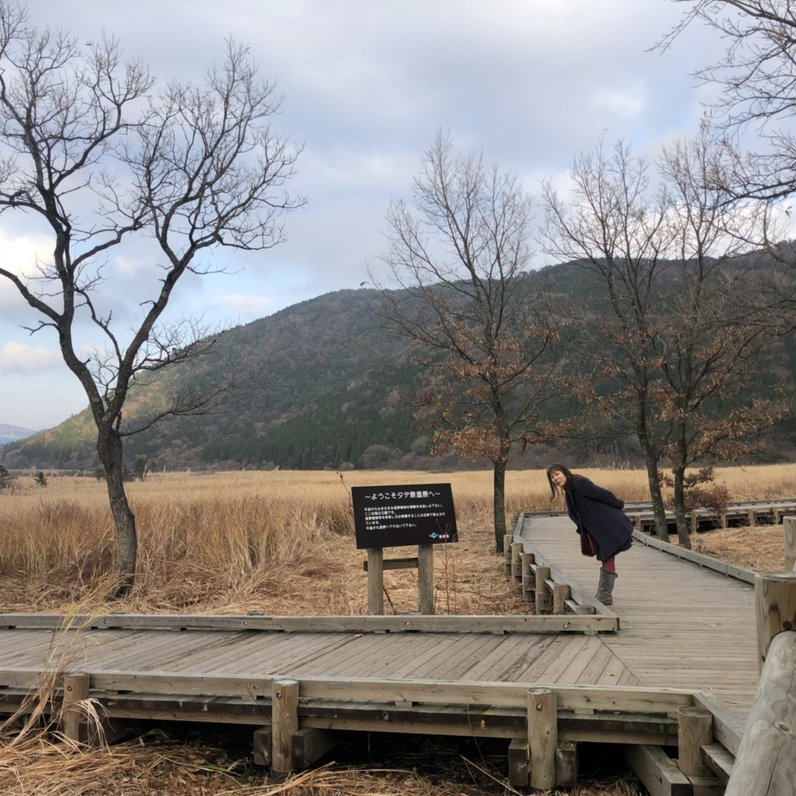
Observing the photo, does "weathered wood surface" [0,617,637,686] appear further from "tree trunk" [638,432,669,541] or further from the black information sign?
"tree trunk" [638,432,669,541]

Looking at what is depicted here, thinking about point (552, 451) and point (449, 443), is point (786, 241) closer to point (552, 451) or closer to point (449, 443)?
point (449, 443)

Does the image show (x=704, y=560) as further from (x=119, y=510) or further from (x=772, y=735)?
(x=772, y=735)

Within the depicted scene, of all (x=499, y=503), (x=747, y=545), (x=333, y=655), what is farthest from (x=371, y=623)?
(x=747, y=545)

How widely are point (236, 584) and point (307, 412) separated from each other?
100 metres

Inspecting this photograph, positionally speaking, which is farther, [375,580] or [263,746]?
[375,580]

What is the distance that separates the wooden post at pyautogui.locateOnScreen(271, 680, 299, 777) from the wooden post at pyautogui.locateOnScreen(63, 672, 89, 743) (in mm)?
1354

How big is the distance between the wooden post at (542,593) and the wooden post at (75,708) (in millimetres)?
5304

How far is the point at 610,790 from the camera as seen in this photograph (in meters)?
4.34

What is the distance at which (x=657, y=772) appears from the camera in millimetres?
4086

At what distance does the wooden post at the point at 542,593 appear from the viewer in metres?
8.94

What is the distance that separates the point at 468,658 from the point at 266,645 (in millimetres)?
1731

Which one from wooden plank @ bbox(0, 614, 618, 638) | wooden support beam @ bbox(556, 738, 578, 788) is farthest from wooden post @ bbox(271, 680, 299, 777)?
wooden plank @ bbox(0, 614, 618, 638)

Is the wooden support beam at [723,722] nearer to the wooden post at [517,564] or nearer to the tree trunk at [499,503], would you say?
the wooden post at [517,564]

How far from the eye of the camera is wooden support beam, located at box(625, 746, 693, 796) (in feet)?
12.6
